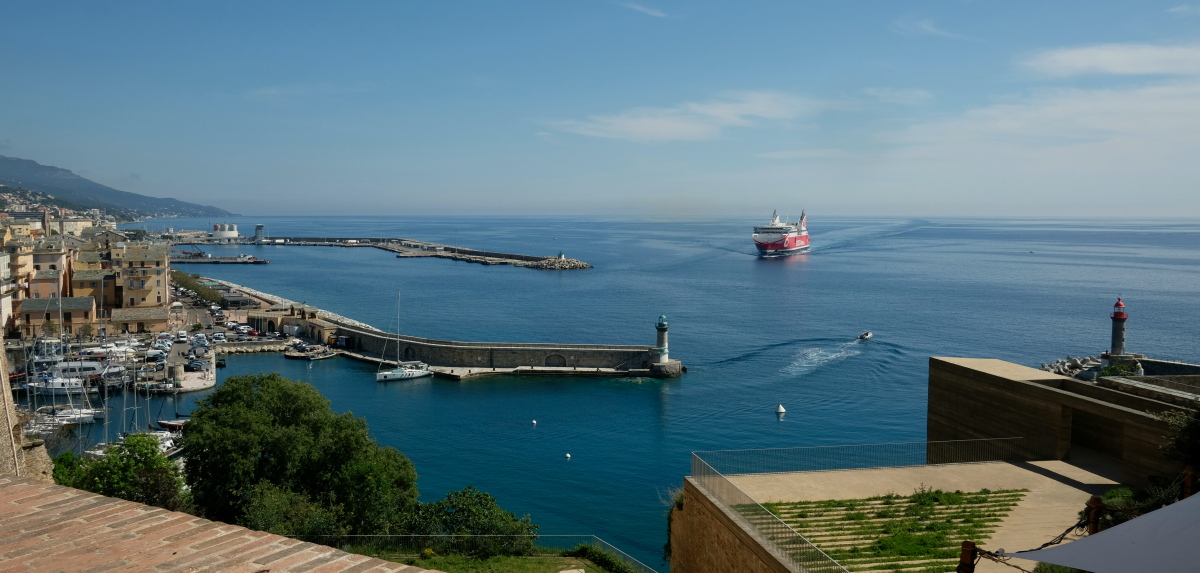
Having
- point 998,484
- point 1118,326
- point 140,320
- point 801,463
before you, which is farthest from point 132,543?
point 140,320

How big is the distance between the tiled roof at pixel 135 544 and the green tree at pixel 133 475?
38.0 ft

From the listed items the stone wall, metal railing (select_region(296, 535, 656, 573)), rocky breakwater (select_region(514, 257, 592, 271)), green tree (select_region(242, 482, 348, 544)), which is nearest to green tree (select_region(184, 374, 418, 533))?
green tree (select_region(242, 482, 348, 544))

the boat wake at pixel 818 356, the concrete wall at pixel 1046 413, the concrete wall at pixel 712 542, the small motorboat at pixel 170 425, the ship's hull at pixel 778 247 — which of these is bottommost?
the small motorboat at pixel 170 425

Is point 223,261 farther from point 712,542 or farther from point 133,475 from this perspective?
point 712,542

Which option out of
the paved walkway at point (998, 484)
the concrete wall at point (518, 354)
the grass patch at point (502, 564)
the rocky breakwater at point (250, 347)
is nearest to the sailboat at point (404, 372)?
the concrete wall at point (518, 354)

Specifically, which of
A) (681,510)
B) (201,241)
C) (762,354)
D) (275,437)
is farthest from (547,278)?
(201,241)

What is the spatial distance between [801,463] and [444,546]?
616cm

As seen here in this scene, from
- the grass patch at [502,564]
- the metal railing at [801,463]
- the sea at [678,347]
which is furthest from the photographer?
the sea at [678,347]

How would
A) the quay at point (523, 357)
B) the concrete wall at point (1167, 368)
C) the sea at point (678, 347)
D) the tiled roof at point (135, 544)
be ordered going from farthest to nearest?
the quay at point (523, 357) → the sea at point (678, 347) → the concrete wall at point (1167, 368) → the tiled roof at point (135, 544)

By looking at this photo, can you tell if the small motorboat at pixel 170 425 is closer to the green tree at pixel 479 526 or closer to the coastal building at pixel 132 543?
the green tree at pixel 479 526

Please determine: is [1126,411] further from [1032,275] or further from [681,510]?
[1032,275]

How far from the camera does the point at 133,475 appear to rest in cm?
1451

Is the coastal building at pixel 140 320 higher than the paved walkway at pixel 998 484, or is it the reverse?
the paved walkway at pixel 998 484

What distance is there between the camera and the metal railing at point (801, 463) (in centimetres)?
741
